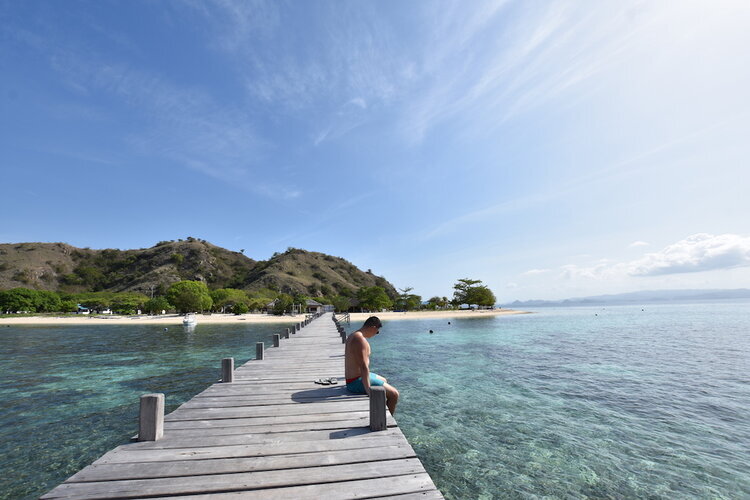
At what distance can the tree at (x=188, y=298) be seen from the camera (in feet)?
214

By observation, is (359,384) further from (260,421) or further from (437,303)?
(437,303)

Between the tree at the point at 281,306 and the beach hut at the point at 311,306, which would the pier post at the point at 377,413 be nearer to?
the tree at the point at 281,306

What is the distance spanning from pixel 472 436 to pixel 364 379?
502 centimetres

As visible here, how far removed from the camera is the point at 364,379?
233 inches

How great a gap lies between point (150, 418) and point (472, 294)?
317ft

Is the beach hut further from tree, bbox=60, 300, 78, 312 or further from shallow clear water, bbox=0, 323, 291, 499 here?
shallow clear water, bbox=0, 323, 291, 499

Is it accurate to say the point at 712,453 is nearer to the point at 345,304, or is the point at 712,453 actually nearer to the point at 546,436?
the point at 546,436

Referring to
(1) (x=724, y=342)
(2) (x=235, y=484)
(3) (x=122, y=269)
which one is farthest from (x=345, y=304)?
(3) (x=122, y=269)

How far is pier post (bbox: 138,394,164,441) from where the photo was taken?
449 centimetres

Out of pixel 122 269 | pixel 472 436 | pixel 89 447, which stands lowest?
pixel 472 436

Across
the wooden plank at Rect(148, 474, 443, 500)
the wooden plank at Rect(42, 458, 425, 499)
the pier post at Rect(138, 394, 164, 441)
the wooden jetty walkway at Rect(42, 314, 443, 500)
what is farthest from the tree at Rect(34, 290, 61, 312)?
the wooden plank at Rect(148, 474, 443, 500)

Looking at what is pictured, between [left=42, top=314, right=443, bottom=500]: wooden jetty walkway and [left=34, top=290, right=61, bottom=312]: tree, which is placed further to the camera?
[left=34, top=290, right=61, bottom=312]: tree

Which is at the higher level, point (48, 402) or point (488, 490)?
point (48, 402)

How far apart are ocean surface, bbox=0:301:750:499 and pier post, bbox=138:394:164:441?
13.7ft
